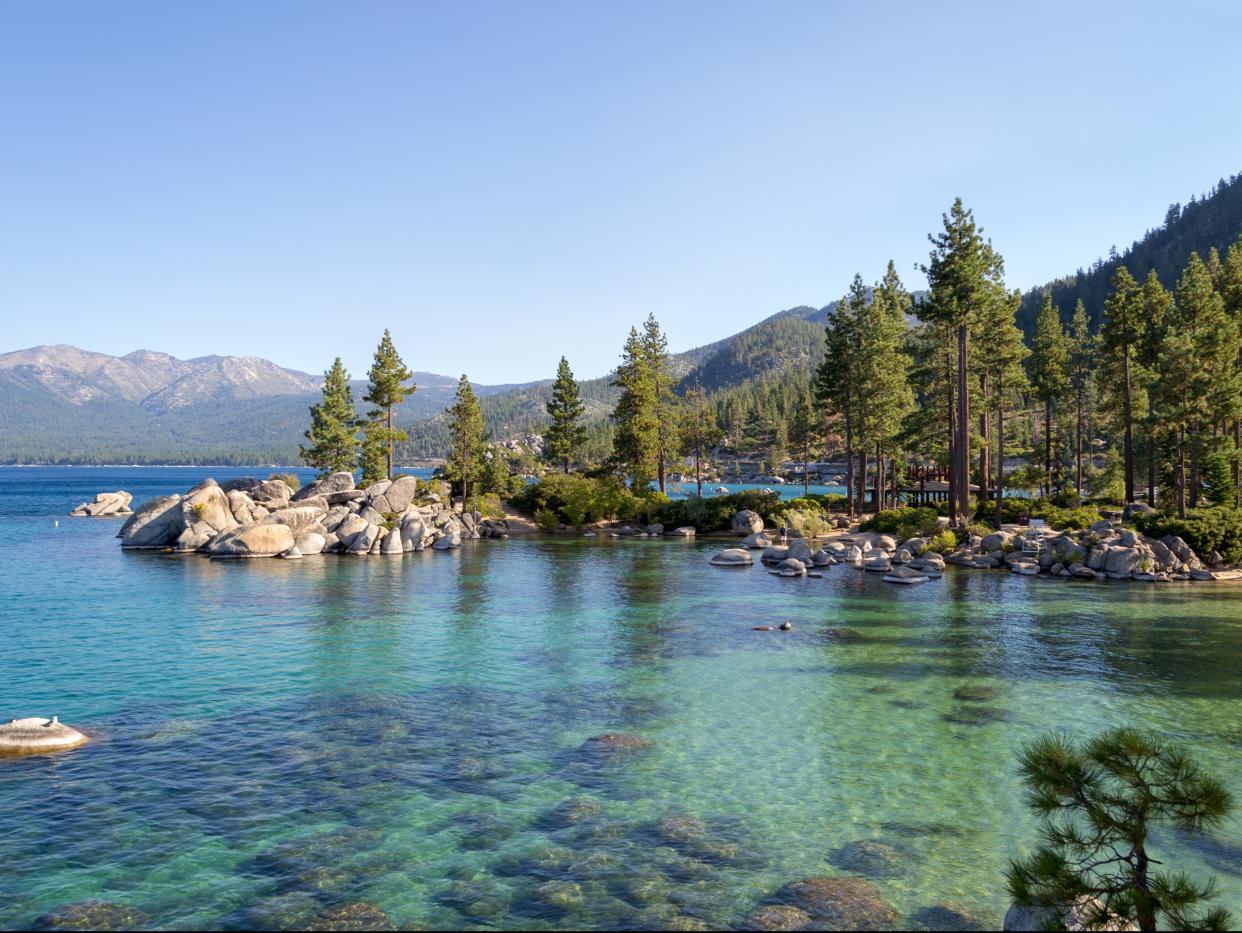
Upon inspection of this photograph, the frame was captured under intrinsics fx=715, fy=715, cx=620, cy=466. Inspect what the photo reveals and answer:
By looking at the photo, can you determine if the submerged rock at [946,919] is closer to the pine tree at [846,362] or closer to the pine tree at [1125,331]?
the pine tree at [1125,331]

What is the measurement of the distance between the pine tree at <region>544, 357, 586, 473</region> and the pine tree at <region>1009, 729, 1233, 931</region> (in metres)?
→ 78.8

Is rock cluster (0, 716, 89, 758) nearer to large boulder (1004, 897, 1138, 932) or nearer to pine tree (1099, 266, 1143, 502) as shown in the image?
large boulder (1004, 897, 1138, 932)

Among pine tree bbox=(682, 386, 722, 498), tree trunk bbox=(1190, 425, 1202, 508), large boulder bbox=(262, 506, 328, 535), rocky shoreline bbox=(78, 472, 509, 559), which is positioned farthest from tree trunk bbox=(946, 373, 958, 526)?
large boulder bbox=(262, 506, 328, 535)

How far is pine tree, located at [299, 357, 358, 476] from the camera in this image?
3246 inches

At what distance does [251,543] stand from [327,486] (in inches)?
714

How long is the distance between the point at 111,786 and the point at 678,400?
76576 millimetres

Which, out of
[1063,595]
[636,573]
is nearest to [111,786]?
[636,573]

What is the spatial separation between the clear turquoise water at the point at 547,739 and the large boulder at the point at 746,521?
2935cm

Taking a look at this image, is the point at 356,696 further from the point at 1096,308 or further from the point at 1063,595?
the point at 1096,308

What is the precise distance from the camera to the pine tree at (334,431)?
82.4m

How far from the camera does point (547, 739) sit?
1703cm

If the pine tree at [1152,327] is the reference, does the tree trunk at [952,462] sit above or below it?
below

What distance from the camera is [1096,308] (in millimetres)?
199000

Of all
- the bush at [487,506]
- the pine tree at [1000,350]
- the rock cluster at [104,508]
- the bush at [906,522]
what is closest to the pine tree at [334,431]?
the bush at [487,506]
